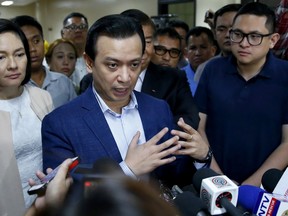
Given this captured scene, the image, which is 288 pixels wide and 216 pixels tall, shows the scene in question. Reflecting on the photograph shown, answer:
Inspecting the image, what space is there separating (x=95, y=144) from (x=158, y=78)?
0.62m

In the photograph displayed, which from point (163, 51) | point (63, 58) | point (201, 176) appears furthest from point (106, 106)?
point (63, 58)

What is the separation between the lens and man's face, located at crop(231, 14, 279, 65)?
1.57 metres

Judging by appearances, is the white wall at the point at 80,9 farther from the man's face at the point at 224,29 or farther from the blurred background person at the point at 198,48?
the man's face at the point at 224,29

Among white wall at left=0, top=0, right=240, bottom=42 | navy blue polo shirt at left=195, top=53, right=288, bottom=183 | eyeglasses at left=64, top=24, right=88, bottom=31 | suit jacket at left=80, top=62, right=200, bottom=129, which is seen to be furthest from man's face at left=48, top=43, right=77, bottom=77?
white wall at left=0, top=0, right=240, bottom=42

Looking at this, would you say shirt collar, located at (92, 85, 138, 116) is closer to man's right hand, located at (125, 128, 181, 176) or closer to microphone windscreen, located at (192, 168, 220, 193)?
man's right hand, located at (125, 128, 181, 176)

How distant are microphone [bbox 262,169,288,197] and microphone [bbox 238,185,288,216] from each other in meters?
0.05

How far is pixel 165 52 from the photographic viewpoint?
79.3 inches

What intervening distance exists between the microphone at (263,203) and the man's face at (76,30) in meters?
2.50

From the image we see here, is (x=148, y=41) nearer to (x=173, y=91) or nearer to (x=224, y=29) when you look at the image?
(x=173, y=91)

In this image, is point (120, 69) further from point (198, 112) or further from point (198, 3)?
point (198, 3)

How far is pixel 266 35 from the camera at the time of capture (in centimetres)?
157

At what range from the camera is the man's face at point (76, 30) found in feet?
10.1

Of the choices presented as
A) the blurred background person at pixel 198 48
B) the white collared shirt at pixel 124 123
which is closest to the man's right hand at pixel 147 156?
the white collared shirt at pixel 124 123

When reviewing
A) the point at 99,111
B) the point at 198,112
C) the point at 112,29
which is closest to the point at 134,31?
the point at 112,29
